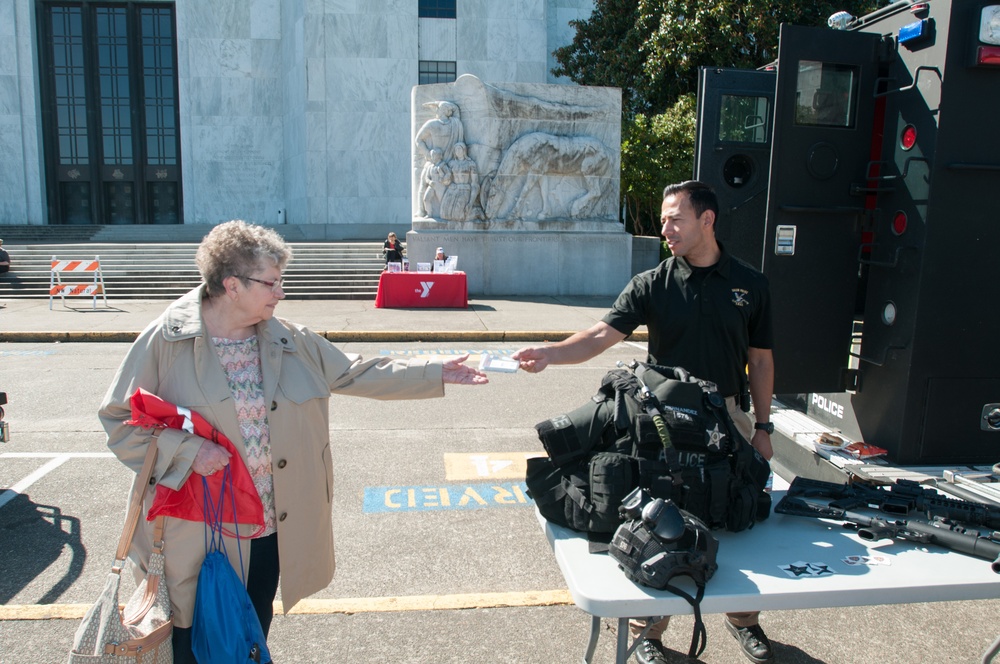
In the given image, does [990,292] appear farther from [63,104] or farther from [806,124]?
[63,104]

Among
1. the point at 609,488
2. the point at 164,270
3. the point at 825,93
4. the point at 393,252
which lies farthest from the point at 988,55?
the point at 164,270

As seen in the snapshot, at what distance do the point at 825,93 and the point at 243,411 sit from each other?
3513 millimetres

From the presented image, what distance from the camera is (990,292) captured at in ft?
12.6

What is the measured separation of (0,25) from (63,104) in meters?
3.62

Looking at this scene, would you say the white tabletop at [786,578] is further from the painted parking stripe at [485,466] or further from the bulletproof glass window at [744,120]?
the painted parking stripe at [485,466]

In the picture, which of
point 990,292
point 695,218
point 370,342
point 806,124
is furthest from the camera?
point 370,342

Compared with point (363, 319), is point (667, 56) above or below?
above

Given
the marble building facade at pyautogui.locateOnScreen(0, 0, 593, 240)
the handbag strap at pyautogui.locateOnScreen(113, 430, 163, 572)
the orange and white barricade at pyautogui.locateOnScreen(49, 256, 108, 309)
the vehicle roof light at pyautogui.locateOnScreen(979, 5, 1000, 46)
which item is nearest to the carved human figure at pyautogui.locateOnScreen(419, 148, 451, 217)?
the orange and white barricade at pyautogui.locateOnScreen(49, 256, 108, 309)

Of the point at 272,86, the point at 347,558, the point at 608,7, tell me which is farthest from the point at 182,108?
the point at 347,558

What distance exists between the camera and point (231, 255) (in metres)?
2.56

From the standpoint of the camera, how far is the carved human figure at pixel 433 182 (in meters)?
17.1

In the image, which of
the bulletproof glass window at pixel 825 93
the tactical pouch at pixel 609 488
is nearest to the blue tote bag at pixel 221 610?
the tactical pouch at pixel 609 488

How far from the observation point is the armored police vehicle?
370 cm

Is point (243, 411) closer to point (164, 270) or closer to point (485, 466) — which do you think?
point (485, 466)
